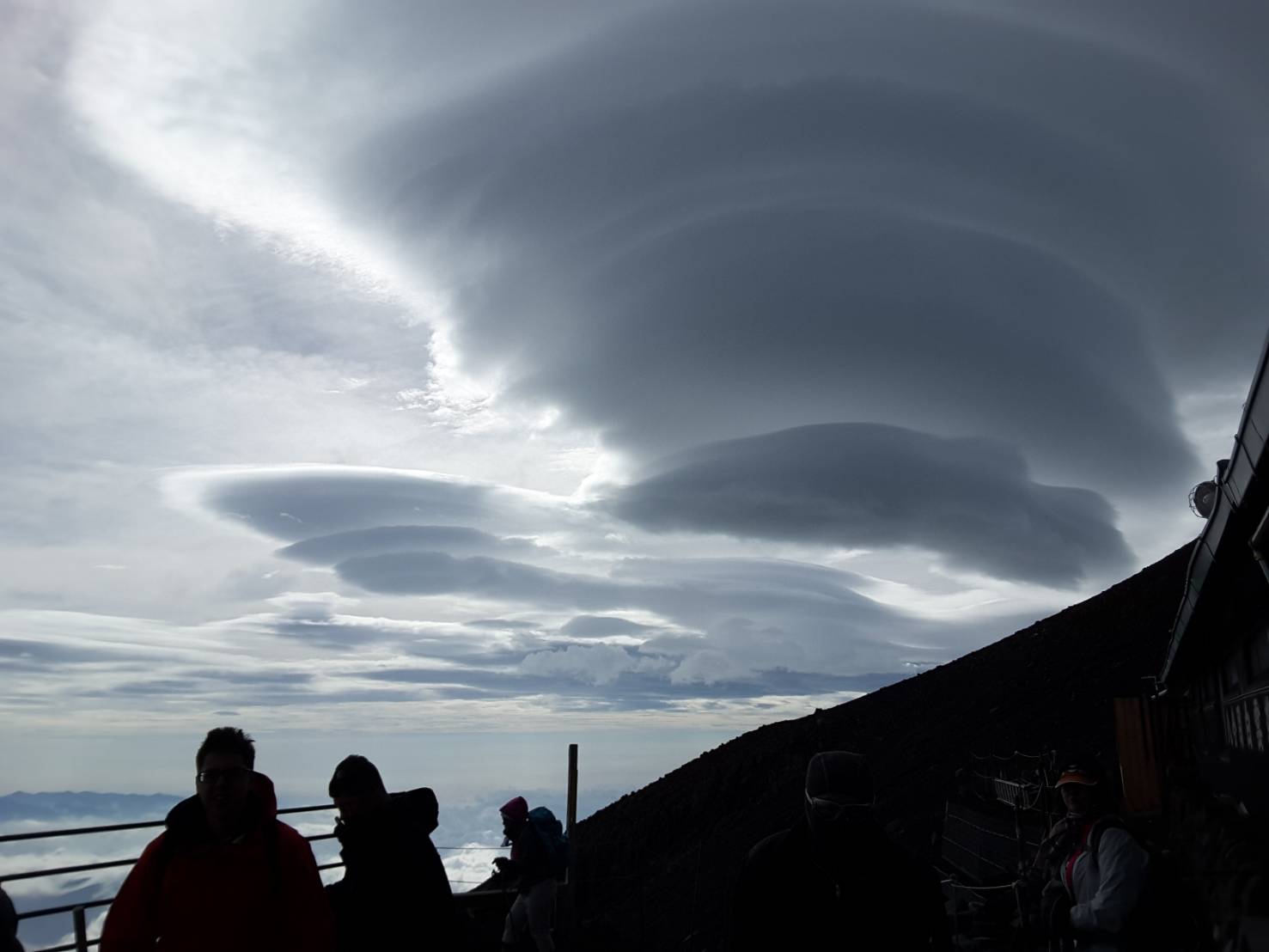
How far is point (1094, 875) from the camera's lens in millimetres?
5363

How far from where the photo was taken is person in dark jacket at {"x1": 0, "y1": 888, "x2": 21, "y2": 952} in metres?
4.17

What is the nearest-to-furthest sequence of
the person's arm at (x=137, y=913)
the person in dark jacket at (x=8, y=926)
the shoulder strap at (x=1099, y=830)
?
1. the person's arm at (x=137, y=913)
2. the person in dark jacket at (x=8, y=926)
3. the shoulder strap at (x=1099, y=830)

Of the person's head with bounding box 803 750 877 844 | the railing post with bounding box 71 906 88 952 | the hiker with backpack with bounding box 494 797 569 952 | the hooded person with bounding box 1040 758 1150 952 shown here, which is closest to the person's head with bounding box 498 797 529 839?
the hiker with backpack with bounding box 494 797 569 952

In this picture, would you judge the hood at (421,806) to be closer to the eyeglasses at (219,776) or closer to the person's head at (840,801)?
the eyeglasses at (219,776)

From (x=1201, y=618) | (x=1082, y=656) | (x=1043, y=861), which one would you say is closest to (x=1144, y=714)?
(x=1201, y=618)

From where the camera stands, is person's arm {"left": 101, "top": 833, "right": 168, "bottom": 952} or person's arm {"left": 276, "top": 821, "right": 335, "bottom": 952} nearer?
person's arm {"left": 101, "top": 833, "right": 168, "bottom": 952}

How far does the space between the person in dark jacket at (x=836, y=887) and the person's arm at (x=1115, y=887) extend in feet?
7.43

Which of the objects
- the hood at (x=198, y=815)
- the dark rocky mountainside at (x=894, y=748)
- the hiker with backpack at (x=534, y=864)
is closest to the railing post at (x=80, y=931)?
the hiker with backpack at (x=534, y=864)

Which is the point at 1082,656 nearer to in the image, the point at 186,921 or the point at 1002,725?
the point at 1002,725

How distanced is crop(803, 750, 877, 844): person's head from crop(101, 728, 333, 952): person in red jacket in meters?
2.10

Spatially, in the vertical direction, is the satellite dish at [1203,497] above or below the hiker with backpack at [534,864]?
above

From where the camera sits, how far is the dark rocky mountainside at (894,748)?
36.6 metres

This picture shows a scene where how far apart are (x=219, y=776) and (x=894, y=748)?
50.2 metres

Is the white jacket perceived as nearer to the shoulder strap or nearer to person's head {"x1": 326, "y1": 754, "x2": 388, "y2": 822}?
the shoulder strap
